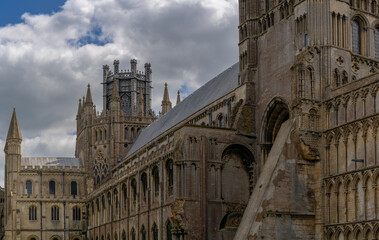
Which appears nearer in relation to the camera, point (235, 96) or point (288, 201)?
point (288, 201)

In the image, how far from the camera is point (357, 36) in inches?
1849

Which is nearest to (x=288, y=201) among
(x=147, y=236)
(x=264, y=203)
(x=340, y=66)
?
(x=264, y=203)

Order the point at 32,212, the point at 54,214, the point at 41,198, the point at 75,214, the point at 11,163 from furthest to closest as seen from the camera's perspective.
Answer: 1. the point at 75,214
2. the point at 54,214
3. the point at 41,198
4. the point at 11,163
5. the point at 32,212

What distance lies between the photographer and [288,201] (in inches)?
1698

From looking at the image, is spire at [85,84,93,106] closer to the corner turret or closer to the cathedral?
the corner turret

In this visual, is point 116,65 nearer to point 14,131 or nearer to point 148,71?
point 148,71

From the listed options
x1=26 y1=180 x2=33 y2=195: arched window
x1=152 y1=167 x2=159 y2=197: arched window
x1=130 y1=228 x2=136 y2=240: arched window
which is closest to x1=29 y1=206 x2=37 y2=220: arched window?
x1=26 y1=180 x2=33 y2=195: arched window

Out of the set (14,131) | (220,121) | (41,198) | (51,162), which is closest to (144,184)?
(220,121)

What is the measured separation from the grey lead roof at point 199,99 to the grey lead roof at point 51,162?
49.9 ft

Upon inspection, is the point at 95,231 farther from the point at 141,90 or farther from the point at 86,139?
the point at 141,90

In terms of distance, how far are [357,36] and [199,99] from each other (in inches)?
1166

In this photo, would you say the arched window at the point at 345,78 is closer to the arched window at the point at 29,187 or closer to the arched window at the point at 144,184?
the arched window at the point at 144,184

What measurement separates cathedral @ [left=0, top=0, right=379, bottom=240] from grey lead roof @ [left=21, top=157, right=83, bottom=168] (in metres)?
29.4

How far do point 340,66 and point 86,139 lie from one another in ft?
209
